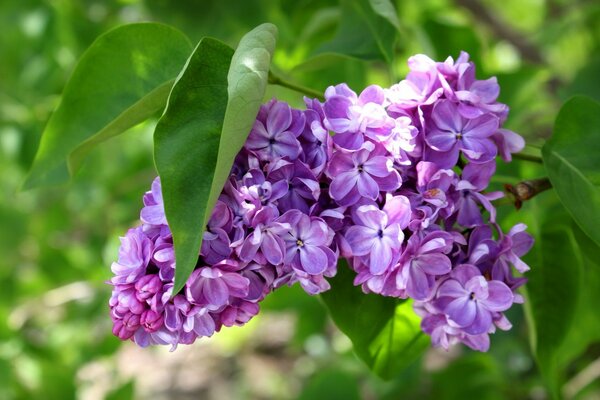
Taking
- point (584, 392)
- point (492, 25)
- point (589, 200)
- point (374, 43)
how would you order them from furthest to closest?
point (492, 25) → point (584, 392) → point (374, 43) → point (589, 200)

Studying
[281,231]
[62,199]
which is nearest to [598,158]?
[281,231]

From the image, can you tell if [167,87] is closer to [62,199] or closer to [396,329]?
[396,329]

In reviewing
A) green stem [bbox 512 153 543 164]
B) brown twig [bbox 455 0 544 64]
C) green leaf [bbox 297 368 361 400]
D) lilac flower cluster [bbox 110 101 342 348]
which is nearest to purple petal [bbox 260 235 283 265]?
lilac flower cluster [bbox 110 101 342 348]

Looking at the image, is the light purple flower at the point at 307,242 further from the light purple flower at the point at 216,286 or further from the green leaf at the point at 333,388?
the green leaf at the point at 333,388

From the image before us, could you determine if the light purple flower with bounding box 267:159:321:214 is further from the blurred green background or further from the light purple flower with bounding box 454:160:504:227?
the blurred green background

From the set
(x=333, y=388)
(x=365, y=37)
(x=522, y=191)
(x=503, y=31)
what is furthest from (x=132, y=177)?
(x=522, y=191)
